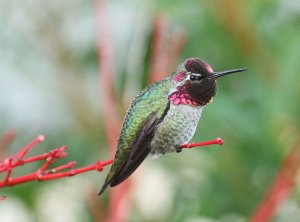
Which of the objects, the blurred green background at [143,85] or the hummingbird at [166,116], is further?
the blurred green background at [143,85]

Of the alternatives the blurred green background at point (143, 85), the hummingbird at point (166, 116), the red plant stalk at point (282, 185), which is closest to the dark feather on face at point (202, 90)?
the hummingbird at point (166, 116)

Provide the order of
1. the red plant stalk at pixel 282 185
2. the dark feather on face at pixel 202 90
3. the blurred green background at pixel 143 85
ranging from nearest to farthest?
the dark feather on face at pixel 202 90 → the red plant stalk at pixel 282 185 → the blurred green background at pixel 143 85

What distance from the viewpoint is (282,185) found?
2.18 m

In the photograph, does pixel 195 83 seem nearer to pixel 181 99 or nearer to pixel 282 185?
pixel 181 99

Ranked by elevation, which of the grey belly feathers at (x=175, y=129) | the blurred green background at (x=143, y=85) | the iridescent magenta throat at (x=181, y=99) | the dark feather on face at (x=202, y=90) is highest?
the dark feather on face at (x=202, y=90)

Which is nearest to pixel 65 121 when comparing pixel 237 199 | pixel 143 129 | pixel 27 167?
pixel 27 167

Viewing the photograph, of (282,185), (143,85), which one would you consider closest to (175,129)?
(282,185)

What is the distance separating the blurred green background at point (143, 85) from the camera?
2.77m

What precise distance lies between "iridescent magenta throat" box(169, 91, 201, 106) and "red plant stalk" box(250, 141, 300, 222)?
2.26 ft

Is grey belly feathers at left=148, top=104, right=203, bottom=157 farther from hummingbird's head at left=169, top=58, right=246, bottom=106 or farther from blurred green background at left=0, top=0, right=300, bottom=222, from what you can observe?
blurred green background at left=0, top=0, right=300, bottom=222

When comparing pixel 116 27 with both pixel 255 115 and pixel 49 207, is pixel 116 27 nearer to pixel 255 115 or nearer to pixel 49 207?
pixel 49 207

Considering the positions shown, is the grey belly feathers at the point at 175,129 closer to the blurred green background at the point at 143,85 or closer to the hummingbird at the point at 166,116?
the hummingbird at the point at 166,116

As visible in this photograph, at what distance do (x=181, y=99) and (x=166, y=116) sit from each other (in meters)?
0.04

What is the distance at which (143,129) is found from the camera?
138 cm
